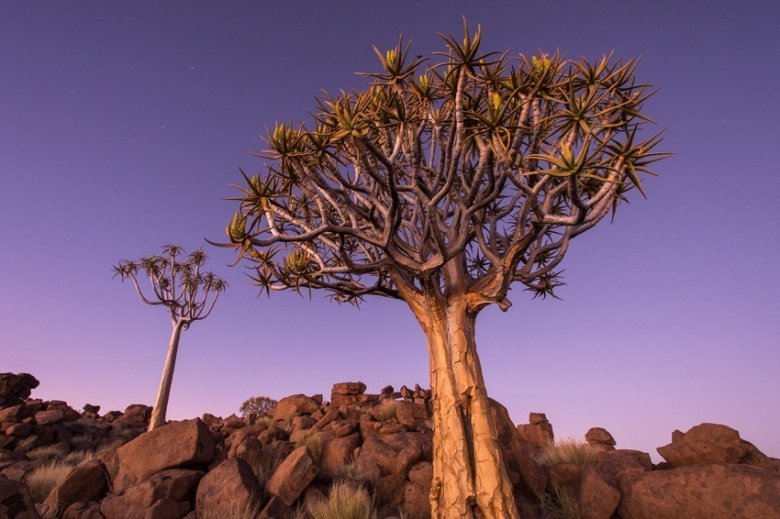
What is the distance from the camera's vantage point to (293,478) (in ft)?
26.9

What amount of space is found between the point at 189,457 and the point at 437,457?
16.2ft

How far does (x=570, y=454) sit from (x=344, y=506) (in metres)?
5.56

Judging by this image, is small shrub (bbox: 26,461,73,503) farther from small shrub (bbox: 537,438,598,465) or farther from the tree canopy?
small shrub (bbox: 537,438,598,465)

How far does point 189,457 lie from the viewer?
8891 mm

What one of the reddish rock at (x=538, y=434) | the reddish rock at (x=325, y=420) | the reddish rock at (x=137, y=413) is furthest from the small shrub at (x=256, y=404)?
the reddish rock at (x=538, y=434)

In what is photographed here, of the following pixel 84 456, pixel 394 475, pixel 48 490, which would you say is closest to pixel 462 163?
pixel 394 475

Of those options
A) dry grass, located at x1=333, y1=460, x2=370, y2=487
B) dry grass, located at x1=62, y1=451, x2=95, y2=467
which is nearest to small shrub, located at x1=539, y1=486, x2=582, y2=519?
dry grass, located at x1=333, y1=460, x2=370, y2=487

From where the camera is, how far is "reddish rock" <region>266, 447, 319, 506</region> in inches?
316

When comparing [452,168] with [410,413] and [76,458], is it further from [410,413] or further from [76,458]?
[76,458]

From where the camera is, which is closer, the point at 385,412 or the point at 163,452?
the point at 163,452

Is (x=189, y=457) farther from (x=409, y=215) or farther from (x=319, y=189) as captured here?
(x=409, y=215)

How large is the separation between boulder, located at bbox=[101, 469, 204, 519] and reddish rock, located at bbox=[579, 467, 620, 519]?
685 centimetres

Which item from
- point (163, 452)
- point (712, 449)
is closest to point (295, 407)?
point (163, 452)

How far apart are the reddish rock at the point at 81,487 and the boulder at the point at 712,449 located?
34.5 ft
